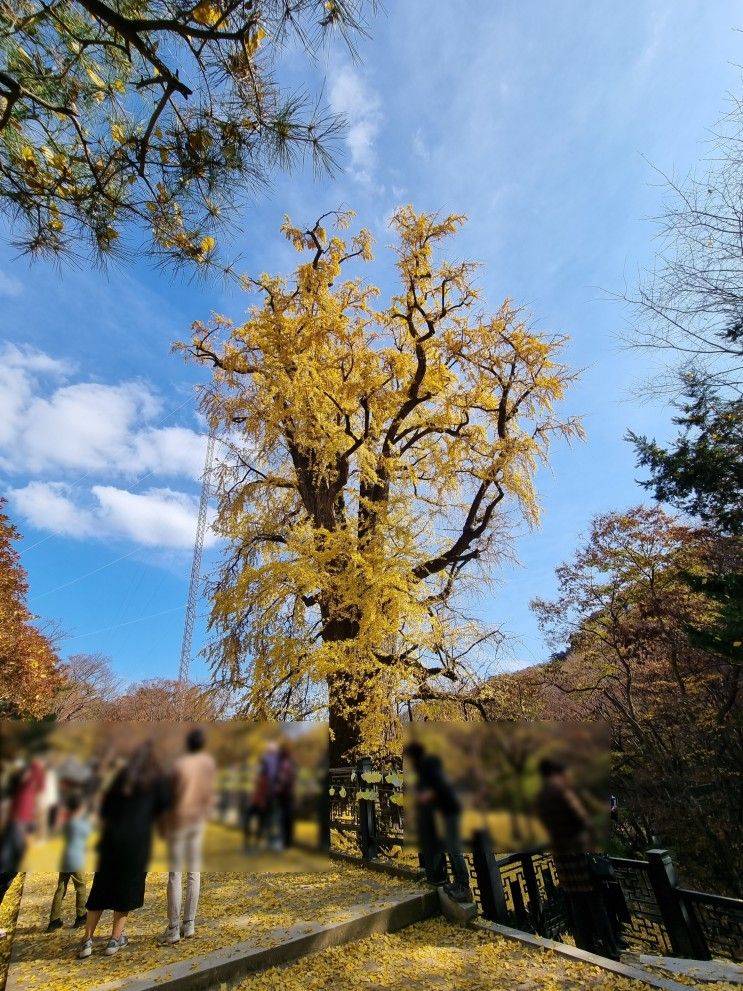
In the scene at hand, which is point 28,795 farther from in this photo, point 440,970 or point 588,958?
A: point 588,958

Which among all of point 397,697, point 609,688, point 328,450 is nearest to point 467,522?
point 328,450

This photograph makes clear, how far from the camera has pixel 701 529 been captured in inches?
445

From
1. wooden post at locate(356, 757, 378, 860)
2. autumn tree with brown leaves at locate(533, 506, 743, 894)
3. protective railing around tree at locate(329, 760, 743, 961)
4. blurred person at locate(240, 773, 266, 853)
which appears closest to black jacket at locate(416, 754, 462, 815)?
blurred person at locate(240, 773, 266, 853)

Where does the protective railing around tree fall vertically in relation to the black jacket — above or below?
below

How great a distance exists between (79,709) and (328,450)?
23762mm

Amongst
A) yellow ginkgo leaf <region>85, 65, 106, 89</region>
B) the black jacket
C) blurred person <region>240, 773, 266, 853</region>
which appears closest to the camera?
blurred person <region>240, 773, 266, 853</region>

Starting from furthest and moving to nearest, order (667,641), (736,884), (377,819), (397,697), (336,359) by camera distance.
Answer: (667,641)
(336,359)
(736,884)
(397,697)
(377,819)

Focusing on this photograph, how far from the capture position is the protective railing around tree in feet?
13.3

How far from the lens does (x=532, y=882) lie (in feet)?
16.4

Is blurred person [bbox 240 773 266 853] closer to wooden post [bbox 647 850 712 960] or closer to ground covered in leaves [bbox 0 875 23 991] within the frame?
ground covered in leaves [bbox 0 875 23 991]

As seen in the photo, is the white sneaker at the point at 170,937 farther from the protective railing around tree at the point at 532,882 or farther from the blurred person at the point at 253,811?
the blurred person at the point at 253,811

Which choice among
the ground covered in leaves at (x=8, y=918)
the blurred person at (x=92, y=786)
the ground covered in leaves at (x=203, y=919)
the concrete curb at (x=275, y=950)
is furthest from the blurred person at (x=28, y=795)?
the ground covered in leaves at (x=8, y=918)

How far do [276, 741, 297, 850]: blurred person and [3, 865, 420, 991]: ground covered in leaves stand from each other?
256cm

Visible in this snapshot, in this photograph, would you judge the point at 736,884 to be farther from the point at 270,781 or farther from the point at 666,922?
the point at 270,781
